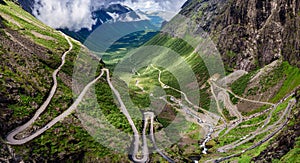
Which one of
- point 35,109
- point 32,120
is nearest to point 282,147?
point 32,120

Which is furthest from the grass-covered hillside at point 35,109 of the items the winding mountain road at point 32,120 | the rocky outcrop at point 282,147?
the rocky outcrop at point 282,147

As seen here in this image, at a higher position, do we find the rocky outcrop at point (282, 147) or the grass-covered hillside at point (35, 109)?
the rocky outcrop at point (282, 147)

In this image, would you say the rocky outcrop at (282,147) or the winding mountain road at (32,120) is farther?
the rocky outcrop at (282,147)

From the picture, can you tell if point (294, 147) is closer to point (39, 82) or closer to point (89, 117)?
point (89, 117)

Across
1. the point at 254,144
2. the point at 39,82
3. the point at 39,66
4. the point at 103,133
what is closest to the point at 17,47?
the point at 39,66

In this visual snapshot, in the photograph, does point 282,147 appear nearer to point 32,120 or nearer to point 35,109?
point 32,120

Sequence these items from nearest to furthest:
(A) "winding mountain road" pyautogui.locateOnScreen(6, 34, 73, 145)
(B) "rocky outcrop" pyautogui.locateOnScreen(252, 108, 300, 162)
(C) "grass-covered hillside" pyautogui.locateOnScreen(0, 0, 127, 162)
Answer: (A) "winding mountain road" pyautogui.locateOnScreen(6, 34, 73, 145), (C) "grass-covered hillside" pyautogui.locateOnScreen(0, 0, 127, 162), (B) "rocky outcrop" pyautogui.locateOnScreen(252, 108, 300, 162)

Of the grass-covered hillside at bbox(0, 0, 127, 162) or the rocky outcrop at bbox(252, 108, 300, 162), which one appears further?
the rocky outcrop at bbox(252, 108, 300, 162)

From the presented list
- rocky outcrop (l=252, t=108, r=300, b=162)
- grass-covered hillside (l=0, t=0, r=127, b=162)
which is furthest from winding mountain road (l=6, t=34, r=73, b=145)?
rocky outcrop (l=252, t=108, r=300, b=162)

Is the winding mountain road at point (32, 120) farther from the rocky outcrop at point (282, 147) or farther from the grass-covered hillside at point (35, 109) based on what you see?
the rocky outcrop at point (282, 147)

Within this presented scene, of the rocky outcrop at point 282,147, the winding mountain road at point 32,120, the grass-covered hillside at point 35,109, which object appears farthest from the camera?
the rocky outcrop at point 282,147

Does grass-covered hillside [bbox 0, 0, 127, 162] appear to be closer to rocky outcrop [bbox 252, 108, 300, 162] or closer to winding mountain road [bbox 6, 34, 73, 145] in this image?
winding mountain road [bbox 6, 34, 73, 145]

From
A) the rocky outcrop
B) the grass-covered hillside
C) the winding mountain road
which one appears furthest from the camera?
the rocky outcrop
